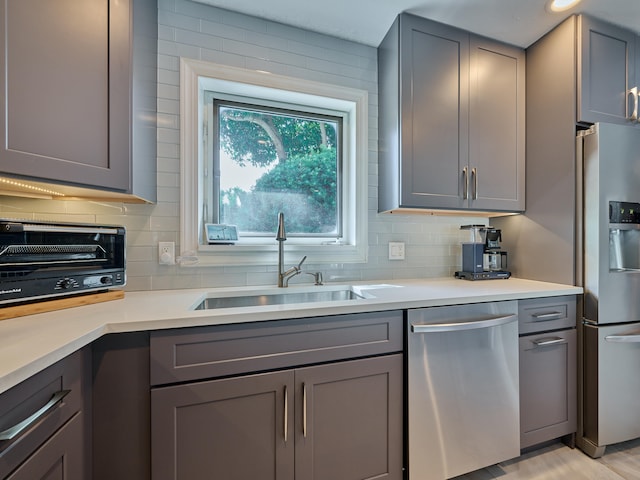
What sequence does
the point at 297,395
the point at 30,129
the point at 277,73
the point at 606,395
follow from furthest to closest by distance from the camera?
the point at 277,73 → the point at 606,395 → the point at 297,395 → the point at 30,129

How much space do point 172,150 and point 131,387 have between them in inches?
44.4

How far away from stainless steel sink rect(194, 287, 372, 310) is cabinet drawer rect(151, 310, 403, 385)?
28cm

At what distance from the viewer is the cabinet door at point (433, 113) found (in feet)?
5.32

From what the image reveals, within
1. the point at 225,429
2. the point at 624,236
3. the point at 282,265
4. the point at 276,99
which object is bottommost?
the point at 225,429

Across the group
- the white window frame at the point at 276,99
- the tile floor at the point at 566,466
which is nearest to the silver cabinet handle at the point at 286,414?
the white window frame at the point at 276,99

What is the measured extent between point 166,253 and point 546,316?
6.53 ft

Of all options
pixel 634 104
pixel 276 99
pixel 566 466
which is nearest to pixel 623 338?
pixel 566 466

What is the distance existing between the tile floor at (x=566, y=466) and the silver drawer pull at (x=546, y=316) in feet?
2.41

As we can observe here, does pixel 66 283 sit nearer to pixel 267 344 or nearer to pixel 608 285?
pixel 267 344

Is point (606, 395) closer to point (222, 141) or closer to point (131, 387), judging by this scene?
point (131, 387)

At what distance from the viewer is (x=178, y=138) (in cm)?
154

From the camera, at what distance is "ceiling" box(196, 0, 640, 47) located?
152 cm

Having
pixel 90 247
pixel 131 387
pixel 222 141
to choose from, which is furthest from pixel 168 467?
pixel 222 141

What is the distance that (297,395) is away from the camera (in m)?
1.09
